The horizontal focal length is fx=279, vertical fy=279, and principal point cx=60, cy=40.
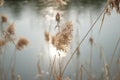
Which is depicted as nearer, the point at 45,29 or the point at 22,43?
the point at 22,43

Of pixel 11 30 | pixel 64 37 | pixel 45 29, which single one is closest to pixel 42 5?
pixel 45 29

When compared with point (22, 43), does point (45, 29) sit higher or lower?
lower

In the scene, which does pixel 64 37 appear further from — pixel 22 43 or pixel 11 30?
pixel 11 30

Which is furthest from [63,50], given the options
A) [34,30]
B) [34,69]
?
[34,30]

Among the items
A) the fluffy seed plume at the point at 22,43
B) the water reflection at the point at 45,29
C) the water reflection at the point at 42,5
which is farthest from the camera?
the water reflection at the point at 42,5

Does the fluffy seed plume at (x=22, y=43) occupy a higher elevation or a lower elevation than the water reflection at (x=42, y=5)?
higher

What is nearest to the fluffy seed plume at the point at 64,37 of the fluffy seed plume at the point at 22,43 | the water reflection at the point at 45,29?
the fluffy seed plume at the point at 22,43

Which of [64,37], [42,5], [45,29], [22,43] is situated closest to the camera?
[64,37]

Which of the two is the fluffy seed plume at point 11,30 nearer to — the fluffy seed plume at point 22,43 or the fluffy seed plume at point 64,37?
the fluffy seed plume at point 22,43

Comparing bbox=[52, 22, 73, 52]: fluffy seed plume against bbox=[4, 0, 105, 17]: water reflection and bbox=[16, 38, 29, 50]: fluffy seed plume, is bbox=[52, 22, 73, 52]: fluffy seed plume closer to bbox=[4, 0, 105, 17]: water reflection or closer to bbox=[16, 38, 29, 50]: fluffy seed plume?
bbox=[16, 38, 29, 50]: fluffy seed plume

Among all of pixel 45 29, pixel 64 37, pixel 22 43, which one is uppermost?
pixel 64 37

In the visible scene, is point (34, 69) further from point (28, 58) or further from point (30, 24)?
point (30, 24)

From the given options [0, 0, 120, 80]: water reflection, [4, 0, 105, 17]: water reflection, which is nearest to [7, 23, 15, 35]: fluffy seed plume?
[0, 0, 120, 80]: water reflection

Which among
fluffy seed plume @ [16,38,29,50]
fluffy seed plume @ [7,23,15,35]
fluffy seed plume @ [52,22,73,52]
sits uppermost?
fluffy seed plume @ [52,22,73,52]
